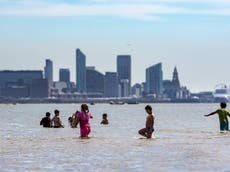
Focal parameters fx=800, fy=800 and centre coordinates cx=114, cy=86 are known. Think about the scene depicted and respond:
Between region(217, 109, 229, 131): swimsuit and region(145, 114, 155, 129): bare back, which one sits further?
region(217, 109, 229, 131): swimsuit

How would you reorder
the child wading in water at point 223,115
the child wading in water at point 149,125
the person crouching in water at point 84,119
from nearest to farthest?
the person crouching in water at point 84,119 → the child wading in water at point 149,125 → the child wading in water at point 223,115

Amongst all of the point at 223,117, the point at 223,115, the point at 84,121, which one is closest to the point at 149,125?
the point at 84,121

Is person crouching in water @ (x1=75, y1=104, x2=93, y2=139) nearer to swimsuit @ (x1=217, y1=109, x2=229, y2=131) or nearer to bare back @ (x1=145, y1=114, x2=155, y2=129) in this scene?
bare back @ (x1=145, y1=114, x2=155, y2=129)

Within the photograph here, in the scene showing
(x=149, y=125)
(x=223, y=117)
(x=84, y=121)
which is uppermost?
(x=223, y=117)

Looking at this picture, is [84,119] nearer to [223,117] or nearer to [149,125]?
[149,125]

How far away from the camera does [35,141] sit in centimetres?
2842

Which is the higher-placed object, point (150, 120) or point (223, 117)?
point (223, 117)

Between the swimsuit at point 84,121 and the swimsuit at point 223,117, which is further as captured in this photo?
the swimsuit at point 223,117

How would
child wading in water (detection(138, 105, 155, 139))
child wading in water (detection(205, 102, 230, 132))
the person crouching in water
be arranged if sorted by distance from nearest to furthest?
the person crouching in water → child wading in water (detection(138, 105, 155, 139)) → child wading in water (detection(205, 102, 230, 132))

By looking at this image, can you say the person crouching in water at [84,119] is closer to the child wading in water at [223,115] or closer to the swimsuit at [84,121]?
the swimsuit at [84,121]

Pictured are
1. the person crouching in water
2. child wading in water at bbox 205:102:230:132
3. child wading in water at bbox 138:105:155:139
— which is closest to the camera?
the person crouching in water

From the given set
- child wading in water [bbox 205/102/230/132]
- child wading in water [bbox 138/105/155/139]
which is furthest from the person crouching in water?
child wading in water [bbox 205/102/230/132]

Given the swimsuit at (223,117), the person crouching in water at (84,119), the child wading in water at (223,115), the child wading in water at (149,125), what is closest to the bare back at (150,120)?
the child wading in water at (149,125)

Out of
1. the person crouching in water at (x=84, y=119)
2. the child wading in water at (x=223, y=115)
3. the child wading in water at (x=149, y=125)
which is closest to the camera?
the person crouching in water at (x=84, y=119)
